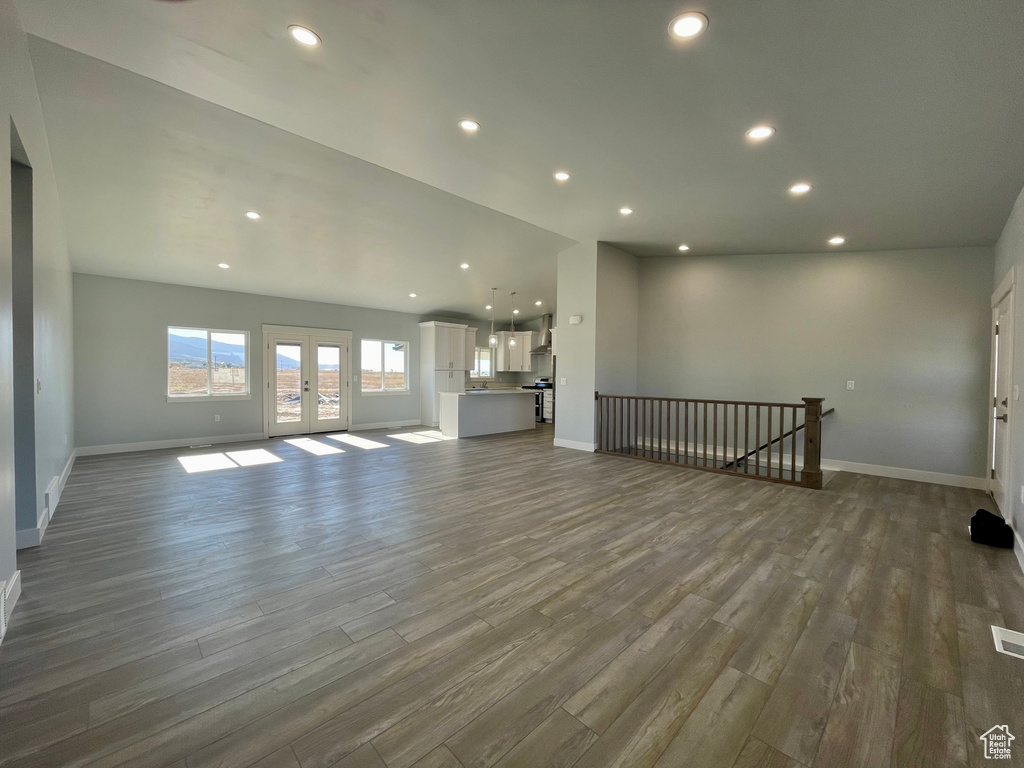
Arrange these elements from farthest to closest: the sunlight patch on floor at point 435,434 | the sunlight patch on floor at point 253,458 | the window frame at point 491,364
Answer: the window frame at point 491,364 → the sunlight patch on floor at point 435,434 → the sunlight patch on floor at point 253,458

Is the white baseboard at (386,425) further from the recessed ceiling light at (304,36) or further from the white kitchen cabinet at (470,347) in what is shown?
the recessed ceiling light at (304,36)

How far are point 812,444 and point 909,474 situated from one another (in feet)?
5.65

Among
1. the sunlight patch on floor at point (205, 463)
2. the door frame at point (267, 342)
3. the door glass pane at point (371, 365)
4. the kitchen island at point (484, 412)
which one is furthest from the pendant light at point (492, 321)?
the sunlight patch on floor at point (205, 463)

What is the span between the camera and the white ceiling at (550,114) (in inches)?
85.2

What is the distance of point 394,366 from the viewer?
10125mm

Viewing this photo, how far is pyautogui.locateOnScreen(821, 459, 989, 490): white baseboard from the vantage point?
489cm

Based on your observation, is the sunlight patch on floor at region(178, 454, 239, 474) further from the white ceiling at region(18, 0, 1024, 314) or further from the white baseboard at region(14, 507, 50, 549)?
the white ceiling at region(18, 0, 1024, 314)

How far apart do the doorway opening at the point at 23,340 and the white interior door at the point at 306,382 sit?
5.44 metres

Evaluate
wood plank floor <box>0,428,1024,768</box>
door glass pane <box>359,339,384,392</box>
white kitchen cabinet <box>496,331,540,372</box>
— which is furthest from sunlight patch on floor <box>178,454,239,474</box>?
white kitchen cabinet <box>496,331,540,372</box>

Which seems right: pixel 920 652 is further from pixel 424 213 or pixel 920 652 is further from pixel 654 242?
pixel 424 213

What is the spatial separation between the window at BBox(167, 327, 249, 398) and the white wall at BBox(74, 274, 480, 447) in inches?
5.1

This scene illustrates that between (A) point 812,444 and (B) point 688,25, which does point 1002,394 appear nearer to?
(A) point 812,444

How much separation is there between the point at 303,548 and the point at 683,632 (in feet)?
8.18

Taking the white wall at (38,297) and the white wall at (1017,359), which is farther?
the white wall at (1017,359)
